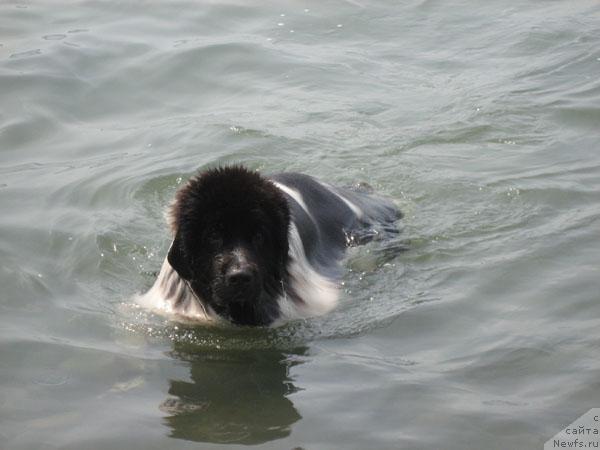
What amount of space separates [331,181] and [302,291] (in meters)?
2.56

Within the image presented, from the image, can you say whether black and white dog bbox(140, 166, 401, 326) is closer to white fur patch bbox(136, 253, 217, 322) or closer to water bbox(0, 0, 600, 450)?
white fur patch bbox(136, 253, 217, 322)

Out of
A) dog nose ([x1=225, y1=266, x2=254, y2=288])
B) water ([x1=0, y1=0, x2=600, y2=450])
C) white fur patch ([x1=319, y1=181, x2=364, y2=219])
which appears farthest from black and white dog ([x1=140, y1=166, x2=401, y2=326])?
white fur patch ([x1=319, y1=181, x2=364, y2=219])

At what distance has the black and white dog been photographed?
269 inches

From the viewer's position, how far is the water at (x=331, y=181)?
6.12 metres

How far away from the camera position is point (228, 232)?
6879mm

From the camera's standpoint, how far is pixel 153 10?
14812 mm

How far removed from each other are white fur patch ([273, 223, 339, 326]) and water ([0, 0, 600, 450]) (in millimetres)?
127

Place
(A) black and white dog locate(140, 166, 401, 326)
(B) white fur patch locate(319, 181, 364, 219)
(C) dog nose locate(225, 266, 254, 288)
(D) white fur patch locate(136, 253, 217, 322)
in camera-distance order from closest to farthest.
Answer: (C) dog nose locate(225, 266, 254, 288) < (A) black and white dog locate(140, 166, 401, 326) < (D) white fur patch locate(136, 253, 217, 322) < (B) white fur patch locate(319, 181, 364, 219)

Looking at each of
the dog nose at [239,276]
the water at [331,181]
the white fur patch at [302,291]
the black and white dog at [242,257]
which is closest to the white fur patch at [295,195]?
the black and white dog at [242,257]

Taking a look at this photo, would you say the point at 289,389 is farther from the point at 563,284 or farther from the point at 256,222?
the point at 563,284

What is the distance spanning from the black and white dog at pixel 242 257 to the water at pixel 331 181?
0.18 m

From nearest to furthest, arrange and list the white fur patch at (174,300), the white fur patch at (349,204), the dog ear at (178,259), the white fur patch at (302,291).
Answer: the dog ear at (178,259)
the white fur patch at (174,300)
the white fur patch at (302,291)
the white fur patch at (349,204)

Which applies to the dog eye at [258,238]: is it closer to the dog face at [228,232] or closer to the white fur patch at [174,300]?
the dog face at [228,232]

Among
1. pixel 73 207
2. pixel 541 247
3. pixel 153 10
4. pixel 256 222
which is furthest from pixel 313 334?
pixel 153 10
